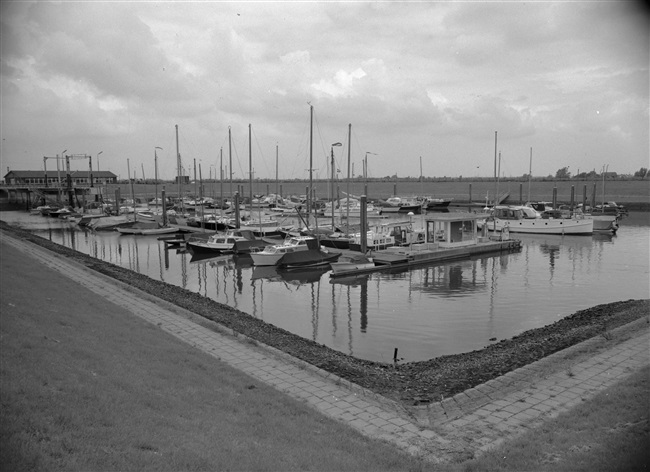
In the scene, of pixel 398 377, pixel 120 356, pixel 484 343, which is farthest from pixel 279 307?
pixel 120 356

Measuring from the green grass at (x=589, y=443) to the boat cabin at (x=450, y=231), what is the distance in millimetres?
32852

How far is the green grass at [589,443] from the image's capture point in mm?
6367

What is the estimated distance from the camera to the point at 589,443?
23.3 ft

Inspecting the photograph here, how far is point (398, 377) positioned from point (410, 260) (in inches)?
991

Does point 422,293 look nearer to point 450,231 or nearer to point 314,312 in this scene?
→ point 314,312

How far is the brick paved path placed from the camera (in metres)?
8.23

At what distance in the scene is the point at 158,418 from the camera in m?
7.11

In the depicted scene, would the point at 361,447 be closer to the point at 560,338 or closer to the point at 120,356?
the point at 120,356

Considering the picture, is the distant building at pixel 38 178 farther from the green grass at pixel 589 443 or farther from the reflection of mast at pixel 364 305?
the green grass at pixel 589 443

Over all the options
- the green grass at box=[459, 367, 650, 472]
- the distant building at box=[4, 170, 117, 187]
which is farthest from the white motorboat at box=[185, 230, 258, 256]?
the distant building at box=[4, 170, 117, 187]

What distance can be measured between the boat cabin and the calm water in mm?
2957

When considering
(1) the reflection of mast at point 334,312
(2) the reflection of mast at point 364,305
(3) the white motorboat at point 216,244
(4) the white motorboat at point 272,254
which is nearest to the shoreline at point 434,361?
(1) the reflection of mast at point 334,312

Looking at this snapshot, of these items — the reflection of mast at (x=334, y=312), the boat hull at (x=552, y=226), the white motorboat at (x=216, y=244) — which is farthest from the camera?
the boat hull at (x=552, y=226)

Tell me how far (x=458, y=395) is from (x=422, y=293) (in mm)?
17372
